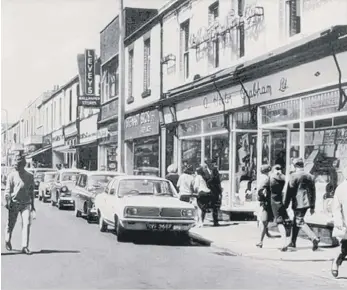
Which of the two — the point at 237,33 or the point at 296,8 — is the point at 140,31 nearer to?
the point at 237,33

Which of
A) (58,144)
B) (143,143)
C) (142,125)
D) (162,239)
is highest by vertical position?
(142,125)

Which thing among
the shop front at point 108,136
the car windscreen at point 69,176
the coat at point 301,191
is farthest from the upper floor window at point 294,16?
the shop front at point 108,136

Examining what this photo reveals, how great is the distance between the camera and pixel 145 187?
1364 cm

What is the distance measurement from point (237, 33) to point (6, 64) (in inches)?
275

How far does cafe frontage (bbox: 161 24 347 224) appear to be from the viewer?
492 inches

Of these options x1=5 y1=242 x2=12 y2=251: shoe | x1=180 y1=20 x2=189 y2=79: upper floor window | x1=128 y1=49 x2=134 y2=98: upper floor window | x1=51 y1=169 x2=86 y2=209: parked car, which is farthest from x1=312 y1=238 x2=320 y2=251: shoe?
x1=128 y1=49 x2=134 y2=98: upper floor window

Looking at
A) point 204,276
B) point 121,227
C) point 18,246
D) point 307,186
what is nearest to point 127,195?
point 121,227

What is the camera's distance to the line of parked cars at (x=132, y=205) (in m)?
12.4

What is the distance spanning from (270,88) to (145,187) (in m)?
3.12

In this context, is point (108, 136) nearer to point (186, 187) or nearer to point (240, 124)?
point (240, 124)

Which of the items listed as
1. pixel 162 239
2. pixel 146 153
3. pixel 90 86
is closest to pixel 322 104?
pixel 162 239

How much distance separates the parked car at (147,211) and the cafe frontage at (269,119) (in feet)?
7.45

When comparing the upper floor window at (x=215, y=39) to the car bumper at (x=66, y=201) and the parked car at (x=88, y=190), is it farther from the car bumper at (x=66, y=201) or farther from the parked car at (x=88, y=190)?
the car bumper at (x=66, y=201)

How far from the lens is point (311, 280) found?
925 centimetres
